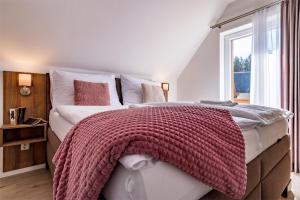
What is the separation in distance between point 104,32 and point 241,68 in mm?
2069

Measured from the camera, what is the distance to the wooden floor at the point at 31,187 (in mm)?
1494

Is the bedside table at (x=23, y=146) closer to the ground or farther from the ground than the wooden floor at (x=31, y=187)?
farther from the ground

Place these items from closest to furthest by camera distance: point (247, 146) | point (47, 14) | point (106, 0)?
point (247, 146) < point (47, 14) < point (106, 0)

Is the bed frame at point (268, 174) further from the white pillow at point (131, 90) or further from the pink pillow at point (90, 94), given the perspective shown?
the white pillow at point (131, 90)

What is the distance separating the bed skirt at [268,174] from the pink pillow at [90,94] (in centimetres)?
158

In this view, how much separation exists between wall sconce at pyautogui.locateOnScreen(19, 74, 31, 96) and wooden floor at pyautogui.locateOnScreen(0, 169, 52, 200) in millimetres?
873

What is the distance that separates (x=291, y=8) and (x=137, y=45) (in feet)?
6.11

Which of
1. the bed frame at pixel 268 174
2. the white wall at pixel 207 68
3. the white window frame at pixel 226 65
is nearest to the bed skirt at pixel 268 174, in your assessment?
the bed frame at pixel 268 174

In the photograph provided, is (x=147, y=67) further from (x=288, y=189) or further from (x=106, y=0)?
(x=288, y=189)

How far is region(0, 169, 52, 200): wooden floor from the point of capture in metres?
1.49

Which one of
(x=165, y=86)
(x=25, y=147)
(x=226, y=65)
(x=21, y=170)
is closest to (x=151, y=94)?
(x=165, y=86)

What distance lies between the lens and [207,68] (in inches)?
122

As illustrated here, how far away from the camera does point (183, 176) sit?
0.56 meters

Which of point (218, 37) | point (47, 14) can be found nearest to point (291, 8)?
point (218, 37)
